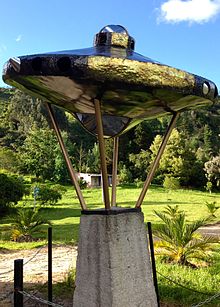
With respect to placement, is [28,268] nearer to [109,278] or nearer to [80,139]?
[109,278]

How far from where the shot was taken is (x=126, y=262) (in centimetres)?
325

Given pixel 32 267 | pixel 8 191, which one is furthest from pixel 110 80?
Answer: pixel 8 191

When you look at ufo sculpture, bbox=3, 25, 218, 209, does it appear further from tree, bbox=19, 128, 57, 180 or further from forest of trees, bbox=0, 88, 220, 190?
tree, bbox=19, 128, 57, 180

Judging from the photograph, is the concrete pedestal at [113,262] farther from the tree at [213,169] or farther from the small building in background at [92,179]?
the small building in background at [92,179]

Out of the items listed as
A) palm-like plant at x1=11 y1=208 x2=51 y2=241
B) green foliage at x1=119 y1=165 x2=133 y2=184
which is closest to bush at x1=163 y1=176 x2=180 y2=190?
green foliage at x1=119 y1=165 x2=133 y2=184

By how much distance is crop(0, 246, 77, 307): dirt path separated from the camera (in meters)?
5.94

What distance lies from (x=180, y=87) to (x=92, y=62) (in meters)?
0.69

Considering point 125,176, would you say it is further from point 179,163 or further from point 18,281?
point 18,281

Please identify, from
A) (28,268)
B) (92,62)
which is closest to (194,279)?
(28,268)

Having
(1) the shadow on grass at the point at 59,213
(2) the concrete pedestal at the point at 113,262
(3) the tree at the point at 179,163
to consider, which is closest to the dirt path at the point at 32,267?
(2) the concrete pedestal at the point at 113,262

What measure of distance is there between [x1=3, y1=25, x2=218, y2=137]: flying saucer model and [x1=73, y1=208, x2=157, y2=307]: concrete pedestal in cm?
102

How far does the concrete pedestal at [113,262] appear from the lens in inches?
124

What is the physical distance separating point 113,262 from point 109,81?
157 centimetres

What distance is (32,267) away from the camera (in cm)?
784
